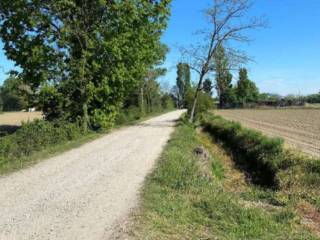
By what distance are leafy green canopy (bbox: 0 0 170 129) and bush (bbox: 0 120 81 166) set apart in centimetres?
479

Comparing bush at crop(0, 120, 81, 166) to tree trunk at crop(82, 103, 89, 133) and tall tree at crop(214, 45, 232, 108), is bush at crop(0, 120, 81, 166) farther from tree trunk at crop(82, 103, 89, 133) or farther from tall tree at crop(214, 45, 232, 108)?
tall tree at crop(214, 45, 232, 108)

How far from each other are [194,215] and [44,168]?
690 cm

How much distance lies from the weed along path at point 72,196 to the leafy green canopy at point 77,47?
11102 millimetres

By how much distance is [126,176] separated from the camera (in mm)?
11961

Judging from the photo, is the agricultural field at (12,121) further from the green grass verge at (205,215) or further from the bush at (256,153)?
the green grass verge at (205,215)

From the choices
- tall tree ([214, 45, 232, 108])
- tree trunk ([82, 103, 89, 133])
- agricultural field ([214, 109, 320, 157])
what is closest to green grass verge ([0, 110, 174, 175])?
tree trunk ([82, 103, 89, 133])

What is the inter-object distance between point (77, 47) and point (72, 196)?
1926 cm

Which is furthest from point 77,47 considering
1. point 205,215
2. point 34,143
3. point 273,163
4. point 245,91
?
point 245,91

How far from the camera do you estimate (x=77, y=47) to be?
27391 millimetres

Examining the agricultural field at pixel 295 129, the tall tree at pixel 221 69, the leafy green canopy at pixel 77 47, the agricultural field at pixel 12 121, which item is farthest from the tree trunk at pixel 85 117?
the tall tree at pixel 221 69

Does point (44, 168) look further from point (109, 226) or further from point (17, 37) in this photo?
point (17, 37)

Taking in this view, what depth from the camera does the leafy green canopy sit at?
1022 inches

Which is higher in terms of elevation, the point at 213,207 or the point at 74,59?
the point at 74,59

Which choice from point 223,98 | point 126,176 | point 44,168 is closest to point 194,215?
point 126,176
